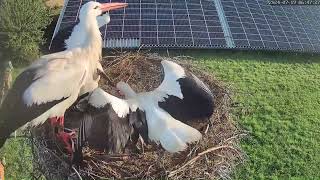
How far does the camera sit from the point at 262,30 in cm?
1350

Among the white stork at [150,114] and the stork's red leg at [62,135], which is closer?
the white stork at [150,114]

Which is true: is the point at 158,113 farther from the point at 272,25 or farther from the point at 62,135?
the point at 272,25

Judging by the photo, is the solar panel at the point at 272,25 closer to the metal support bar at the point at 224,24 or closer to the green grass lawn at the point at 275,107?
the metal support bar at the point at 224,24

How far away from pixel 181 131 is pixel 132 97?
0.76 m

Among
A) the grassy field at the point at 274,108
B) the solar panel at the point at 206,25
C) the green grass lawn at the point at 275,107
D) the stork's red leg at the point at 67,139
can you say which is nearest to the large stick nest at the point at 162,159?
the stork's red leg at the point at 67,139

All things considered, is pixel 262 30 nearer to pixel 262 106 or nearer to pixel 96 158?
pixel 262 106

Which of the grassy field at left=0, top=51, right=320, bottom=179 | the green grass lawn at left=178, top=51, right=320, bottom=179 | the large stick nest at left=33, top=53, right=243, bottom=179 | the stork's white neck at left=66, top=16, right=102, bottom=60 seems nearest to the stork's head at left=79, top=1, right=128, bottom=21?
the stork's white neck at left=66, top=16, right=102, bottom=60

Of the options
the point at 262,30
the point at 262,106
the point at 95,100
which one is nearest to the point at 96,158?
the point at 95,100

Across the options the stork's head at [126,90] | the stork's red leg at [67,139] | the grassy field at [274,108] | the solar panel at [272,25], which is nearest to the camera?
the stork's red leg at [67,139]

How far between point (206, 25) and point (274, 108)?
304 cm

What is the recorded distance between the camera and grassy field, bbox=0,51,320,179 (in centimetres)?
971

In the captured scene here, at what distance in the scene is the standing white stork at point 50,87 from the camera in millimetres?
5738

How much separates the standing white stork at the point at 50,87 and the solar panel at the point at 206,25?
5919 millimetres

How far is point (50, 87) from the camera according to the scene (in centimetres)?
577
